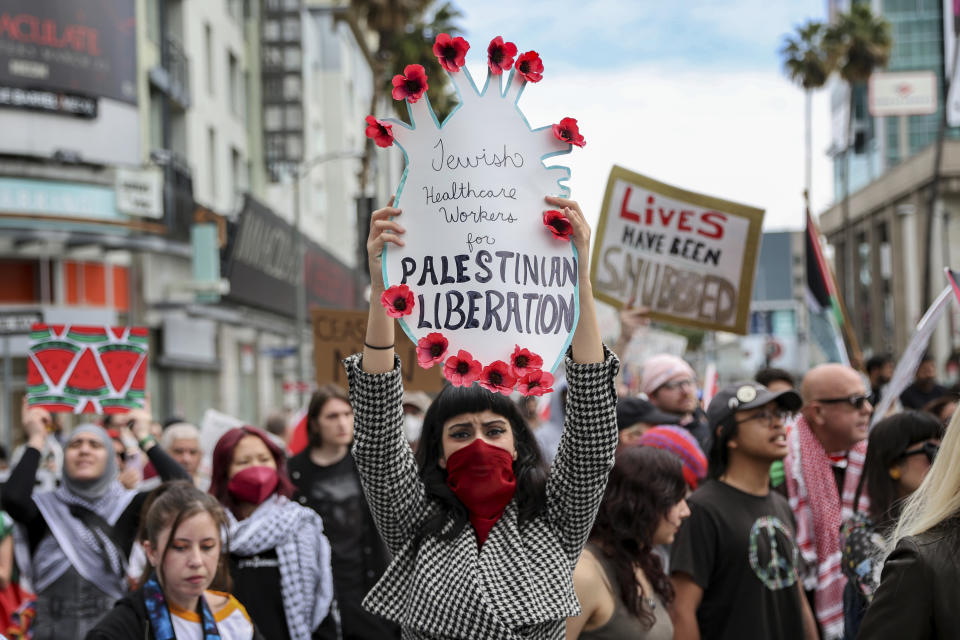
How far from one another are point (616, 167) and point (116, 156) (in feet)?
54.2

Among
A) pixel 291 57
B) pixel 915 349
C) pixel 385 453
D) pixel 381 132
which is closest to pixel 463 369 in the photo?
pixel 385 453

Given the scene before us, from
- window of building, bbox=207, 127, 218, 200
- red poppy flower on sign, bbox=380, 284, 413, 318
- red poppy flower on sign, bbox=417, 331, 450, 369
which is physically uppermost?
window of building, bbox=207, 127, 218, 200

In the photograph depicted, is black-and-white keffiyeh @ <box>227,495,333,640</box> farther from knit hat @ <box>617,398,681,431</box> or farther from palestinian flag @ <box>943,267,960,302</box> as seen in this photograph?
palestinian flag @ <box>943,267,960,302</box>

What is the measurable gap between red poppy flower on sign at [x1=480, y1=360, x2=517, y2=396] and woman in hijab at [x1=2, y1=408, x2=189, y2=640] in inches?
119

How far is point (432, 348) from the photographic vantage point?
11.3 feet

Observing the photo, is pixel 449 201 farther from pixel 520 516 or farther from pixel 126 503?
→ pixel 126 503

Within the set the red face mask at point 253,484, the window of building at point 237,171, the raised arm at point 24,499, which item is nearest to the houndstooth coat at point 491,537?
the red face mask at point 253,484

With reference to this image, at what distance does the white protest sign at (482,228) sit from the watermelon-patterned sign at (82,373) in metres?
4.37

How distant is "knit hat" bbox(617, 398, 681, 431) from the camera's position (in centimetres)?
678

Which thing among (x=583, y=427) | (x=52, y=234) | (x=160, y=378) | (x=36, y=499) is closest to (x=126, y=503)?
(x=36, y=499)

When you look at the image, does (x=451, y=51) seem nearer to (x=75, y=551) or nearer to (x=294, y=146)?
(x=75, y=551)

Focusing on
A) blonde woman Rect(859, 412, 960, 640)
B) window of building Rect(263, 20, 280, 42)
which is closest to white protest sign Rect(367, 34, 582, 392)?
blonde woman Rect(859, 412, 960, 640)

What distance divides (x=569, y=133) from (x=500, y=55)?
315 millimetres

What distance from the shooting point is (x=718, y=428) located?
509cm
